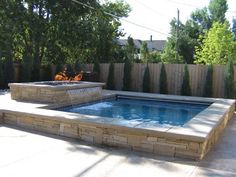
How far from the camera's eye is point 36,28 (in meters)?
17.1

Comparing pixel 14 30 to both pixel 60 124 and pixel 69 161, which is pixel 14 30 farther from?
pixel 69 161

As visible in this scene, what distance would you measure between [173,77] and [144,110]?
418 cm

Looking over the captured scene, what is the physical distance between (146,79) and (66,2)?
687cm

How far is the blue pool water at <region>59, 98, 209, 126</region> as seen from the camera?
350 inches

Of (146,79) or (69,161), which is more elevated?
(146,79)

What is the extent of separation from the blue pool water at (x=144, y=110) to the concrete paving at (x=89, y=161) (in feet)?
9.48

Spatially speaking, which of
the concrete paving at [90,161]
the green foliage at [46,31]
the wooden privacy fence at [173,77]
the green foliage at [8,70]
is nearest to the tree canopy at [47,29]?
the green foliage at [46,31]

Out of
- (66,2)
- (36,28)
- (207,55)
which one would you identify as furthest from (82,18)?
(207,55)

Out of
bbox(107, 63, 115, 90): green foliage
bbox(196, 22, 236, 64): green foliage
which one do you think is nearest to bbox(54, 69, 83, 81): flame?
bbox(107, 63, 115, 90): green foliage

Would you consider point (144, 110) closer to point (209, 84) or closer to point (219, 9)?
point (209, 84)

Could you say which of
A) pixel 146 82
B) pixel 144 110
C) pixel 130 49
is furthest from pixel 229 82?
pixel 130 49

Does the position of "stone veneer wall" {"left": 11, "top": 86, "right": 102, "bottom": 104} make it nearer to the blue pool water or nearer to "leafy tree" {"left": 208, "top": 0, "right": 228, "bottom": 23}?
the blue pool water

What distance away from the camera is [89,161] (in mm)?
4855

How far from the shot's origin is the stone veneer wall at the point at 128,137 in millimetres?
5117
